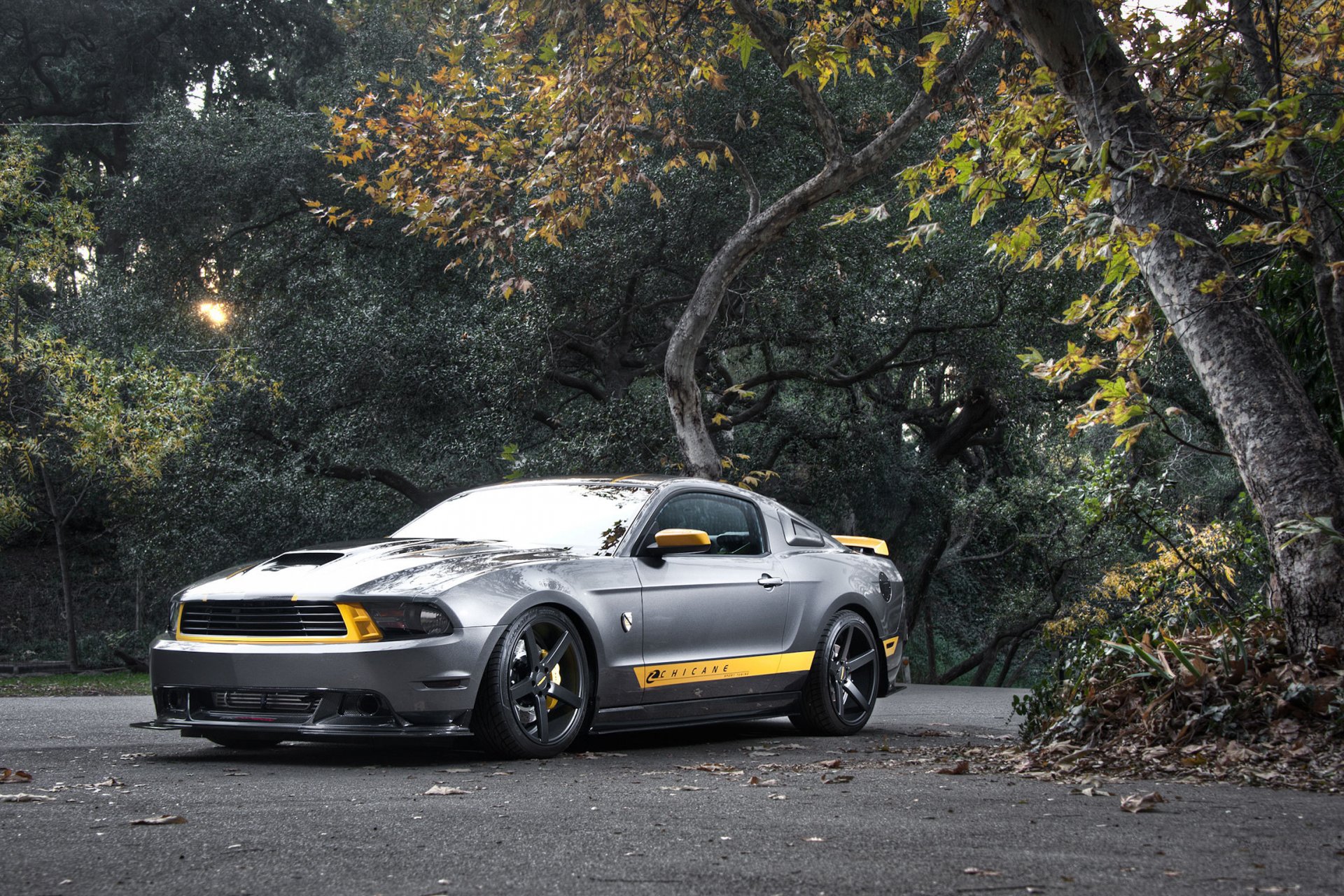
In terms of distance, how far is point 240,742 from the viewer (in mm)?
7121

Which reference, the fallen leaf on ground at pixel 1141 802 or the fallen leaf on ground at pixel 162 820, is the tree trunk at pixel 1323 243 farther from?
the fallen leaf on ground at pixel 162 820

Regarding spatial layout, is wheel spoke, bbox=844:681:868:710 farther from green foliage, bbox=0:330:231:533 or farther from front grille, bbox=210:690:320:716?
green foliage, bbox=0:330:231:533

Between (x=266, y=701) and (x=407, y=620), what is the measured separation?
0.78m

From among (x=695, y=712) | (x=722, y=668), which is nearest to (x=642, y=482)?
(x=722, y=668)

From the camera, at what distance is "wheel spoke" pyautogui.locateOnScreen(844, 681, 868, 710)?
8508mm

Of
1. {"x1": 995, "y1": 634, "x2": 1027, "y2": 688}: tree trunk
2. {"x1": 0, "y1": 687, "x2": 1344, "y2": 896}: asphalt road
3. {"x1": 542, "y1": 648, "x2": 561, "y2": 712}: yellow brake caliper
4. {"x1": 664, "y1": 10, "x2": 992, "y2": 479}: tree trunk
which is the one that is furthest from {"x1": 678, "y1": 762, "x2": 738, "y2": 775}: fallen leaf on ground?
{"x1": 995, "y1": 634, "x2": 1027, "y2": 688}: tree trunk

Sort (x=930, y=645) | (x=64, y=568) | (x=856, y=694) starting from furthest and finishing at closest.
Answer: (x=930, y=645) → (x=64, y=568) → (x=856, y=694)

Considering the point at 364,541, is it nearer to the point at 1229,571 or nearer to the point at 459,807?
the point at 459,807

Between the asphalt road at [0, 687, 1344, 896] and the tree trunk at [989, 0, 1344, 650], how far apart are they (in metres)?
1.50

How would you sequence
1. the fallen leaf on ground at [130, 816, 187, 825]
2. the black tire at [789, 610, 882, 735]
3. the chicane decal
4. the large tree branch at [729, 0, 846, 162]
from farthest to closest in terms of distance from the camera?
the large tree branch at [729, 0, 846, 162]
the black tire at [789, 610, 882, 735]
the chicane decal
the fallen leaf on ground at [130, 816, 187, 825]

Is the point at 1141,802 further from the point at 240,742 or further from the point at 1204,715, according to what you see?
the point at 240,742

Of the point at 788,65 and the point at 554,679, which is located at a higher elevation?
the point at 788,65

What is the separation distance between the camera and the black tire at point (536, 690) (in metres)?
6.25

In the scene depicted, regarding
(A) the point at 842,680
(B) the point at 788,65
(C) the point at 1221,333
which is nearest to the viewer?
(C) the point at 1221,333
